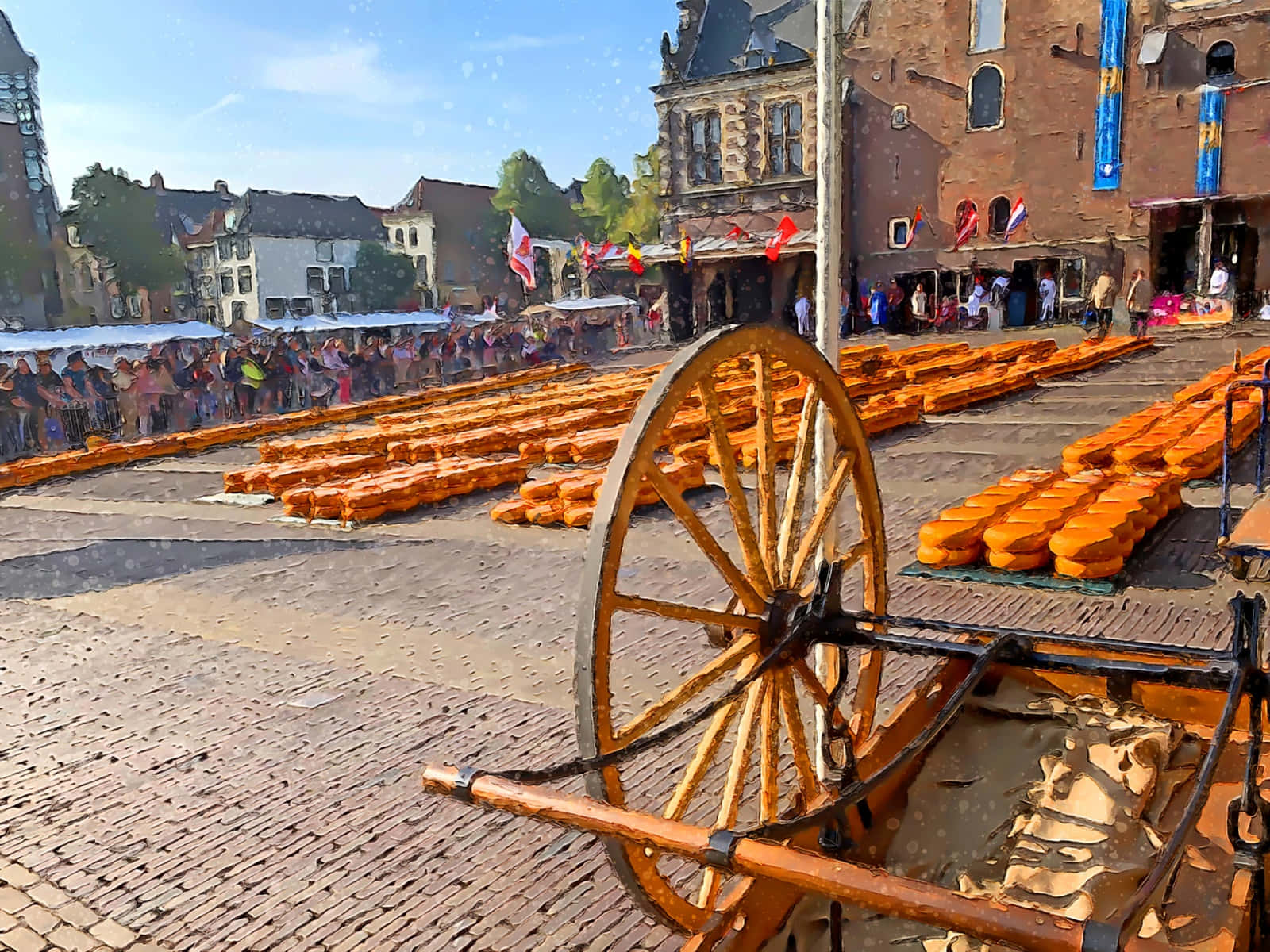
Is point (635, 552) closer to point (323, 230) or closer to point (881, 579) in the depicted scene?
point (881, 579)

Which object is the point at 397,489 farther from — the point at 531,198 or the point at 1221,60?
the point at 531,198

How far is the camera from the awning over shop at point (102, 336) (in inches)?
981

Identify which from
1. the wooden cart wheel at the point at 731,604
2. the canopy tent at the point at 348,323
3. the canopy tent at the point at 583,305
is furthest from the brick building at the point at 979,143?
the wooden cart wheel at the point at 731,604

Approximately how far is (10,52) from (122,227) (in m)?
8.15

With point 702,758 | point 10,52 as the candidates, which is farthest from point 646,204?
point 702,758

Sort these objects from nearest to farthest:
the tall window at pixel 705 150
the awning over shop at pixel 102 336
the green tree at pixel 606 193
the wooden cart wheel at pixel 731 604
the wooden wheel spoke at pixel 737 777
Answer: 1. the wooden cart wheel at pixel 731 604
2. the wooden wheel spoke at pixel 737 777
3. the awning over shop at pixel 102 336
4. the tall window at pixel 705 150
5. the green tree at pixel 606 193

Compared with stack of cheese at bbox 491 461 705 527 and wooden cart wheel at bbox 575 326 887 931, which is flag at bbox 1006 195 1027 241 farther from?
wooden cart wheel at bbox 575 326 887 931

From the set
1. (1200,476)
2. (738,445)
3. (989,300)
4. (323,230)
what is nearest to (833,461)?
(1200,476)

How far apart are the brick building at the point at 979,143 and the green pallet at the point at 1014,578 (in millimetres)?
27161

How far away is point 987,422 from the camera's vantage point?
14.5 metres

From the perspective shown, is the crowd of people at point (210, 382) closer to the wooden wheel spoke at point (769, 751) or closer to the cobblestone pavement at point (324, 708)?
the cobblestone pavement at point (324, 708)

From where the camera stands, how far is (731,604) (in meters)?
3.43

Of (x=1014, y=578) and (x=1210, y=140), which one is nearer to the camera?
(x=1014, y=578)

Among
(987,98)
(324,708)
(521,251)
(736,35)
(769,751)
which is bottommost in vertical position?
(324,708)
